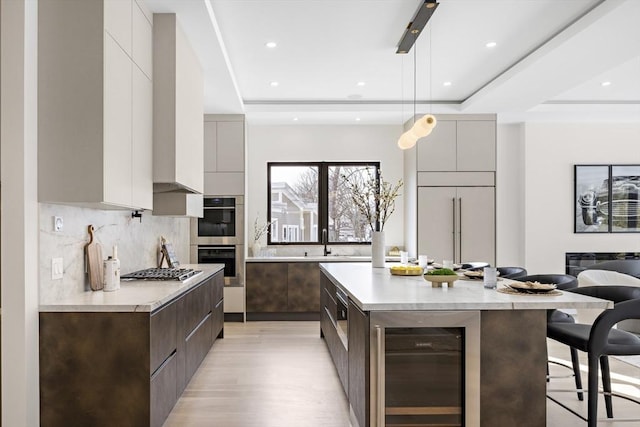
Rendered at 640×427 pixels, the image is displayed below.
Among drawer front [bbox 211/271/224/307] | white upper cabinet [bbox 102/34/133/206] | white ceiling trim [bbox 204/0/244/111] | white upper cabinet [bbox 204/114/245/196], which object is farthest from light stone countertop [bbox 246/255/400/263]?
white upper cabinet [bbox 102/34/133/206]

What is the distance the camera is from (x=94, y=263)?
310 centimetres

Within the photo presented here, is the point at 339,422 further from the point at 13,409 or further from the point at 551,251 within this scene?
the point at 551,251

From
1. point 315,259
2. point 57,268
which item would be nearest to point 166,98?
point 57,268

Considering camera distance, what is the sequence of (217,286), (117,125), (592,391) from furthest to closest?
(217,286), (117,125), (592,391)

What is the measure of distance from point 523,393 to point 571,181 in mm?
5119

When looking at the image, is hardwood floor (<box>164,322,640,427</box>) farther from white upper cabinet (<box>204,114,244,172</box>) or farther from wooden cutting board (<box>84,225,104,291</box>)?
white upper cabinet (<box>204,114,244,172</box>)

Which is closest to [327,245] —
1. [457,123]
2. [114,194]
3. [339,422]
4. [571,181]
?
[457,123]

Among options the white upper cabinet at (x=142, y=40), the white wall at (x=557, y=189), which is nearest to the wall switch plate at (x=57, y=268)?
the white upper cabinet at (x=142, y=40)

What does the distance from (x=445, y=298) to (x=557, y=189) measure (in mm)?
4981

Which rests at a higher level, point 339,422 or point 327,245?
point 327,245

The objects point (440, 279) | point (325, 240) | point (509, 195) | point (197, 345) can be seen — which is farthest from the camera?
point (325, 240)

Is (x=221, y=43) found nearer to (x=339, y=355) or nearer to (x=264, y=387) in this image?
(x=339, y=355)

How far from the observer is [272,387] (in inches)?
146

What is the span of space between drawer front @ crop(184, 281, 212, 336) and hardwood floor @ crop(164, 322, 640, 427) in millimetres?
489
